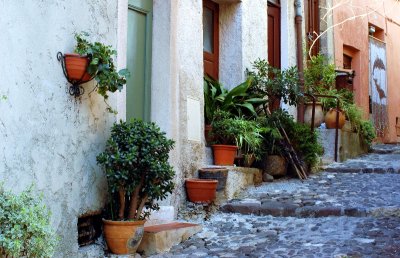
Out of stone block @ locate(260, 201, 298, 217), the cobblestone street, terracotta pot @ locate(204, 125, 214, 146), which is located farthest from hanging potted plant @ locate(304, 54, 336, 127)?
stone block @ locate(260, 201, 298, 217)

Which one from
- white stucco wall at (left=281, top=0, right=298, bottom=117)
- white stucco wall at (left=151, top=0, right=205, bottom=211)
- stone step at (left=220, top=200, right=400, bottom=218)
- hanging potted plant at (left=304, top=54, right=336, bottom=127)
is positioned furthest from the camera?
white stucco wall at (left=281, top=0, right=298, bottom=117)

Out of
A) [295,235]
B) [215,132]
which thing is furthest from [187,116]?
[295,235]

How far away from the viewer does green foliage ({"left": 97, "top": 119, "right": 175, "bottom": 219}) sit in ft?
13.5

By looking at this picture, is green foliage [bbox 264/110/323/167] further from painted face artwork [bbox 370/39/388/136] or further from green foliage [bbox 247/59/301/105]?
painted face artwork [bbox 370/39/388/136]

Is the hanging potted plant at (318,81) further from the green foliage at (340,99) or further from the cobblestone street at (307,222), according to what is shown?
the cobblestone street at (307,222)

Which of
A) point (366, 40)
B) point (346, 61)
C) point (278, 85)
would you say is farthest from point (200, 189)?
point (366, 40)

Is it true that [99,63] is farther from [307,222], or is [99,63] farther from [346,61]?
[346,61]

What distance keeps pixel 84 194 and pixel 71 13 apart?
1.43 m

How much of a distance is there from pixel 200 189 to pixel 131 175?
64.5 inches

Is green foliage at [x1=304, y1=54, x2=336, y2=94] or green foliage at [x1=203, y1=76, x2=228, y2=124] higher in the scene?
green foliage at [x1=304, y1=54, x2=336, y2=94]

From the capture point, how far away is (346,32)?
12180 millimetres

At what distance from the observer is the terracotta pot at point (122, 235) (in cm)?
420

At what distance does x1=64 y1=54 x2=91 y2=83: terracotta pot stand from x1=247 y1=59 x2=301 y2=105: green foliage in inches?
165

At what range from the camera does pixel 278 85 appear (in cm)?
771
